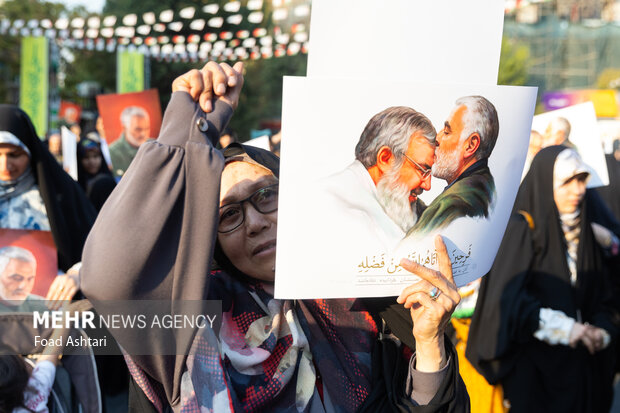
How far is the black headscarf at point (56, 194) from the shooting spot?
10.6 feet

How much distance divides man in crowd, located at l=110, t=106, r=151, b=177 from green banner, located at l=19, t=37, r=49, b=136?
9187mm

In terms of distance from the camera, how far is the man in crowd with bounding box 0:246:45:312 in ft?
9.59

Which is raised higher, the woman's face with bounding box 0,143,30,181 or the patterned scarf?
the woman's face with bounding box 0,143,30,181

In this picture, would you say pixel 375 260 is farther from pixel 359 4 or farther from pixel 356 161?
pixel 359 4

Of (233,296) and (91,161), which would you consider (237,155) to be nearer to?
(233,296)

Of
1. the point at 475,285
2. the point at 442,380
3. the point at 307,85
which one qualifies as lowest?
the point at 475,285

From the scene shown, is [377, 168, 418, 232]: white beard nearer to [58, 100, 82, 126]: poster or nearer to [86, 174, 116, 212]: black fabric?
[86, 174, 116, 212]: black fabric

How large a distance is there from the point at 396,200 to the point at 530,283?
2.84 meters

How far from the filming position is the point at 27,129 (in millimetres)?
3434

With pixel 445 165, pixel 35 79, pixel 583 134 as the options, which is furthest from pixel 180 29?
pixel 445 165

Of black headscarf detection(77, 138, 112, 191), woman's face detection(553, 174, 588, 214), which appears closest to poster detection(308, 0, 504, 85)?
woman's face detection(553, 174, 588, 214)

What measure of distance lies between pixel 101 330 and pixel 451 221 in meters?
1.76

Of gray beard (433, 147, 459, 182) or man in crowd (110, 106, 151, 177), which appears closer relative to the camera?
gray beard (433, 147, 459, 182)

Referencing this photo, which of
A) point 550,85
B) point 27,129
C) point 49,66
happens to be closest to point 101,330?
point 27,129
